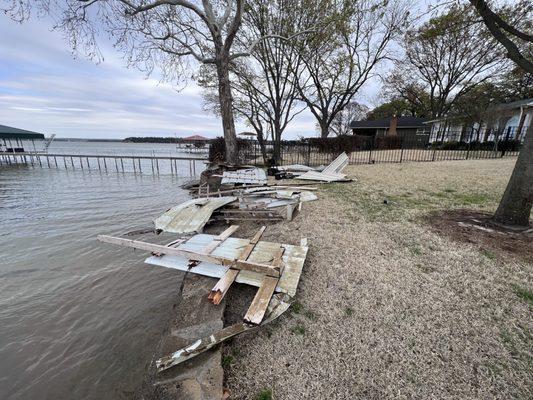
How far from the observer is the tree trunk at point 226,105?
12.3 m

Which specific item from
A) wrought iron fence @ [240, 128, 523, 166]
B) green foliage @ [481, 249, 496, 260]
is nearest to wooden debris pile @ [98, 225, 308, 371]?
green foliage @ [481, 249, 496, 260]

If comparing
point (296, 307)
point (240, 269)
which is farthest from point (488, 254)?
point (240, 269)

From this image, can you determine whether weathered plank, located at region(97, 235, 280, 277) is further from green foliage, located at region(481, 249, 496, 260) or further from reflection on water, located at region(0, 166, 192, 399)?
green foliage, located at region(481, 249, 496, 260)

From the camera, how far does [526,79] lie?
26656mm

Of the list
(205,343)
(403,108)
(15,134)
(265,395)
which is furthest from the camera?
(403,108)

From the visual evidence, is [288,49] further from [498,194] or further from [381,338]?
[381,338]

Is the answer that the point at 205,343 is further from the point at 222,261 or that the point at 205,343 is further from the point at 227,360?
the point at 222,261

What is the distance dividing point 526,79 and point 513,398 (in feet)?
129

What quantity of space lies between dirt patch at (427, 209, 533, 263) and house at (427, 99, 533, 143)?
53.9 ft

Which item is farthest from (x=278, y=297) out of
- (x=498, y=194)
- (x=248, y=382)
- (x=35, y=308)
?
(x=498, y=194)

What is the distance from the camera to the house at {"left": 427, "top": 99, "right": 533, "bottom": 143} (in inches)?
743

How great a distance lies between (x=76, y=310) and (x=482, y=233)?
277 inches

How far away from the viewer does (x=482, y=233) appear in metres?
4.50

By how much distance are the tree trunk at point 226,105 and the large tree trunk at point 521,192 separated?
11.6 meters
